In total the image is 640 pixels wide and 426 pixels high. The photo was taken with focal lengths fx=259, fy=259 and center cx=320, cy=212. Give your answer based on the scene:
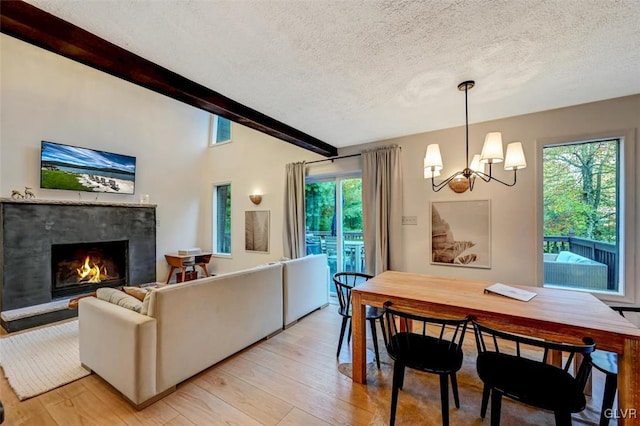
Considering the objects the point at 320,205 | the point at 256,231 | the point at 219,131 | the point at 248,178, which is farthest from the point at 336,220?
the point at 219,131

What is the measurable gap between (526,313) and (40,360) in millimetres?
4328

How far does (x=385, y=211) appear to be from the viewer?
3873mm

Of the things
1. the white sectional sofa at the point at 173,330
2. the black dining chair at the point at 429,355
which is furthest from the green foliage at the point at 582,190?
the white sectional sofa at the point at 173,330

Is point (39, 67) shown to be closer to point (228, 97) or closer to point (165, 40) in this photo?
point (228, 97)

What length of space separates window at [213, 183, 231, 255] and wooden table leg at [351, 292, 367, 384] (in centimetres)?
435

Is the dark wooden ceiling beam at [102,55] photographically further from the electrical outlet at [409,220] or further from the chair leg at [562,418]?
the chair leg at [562,418]

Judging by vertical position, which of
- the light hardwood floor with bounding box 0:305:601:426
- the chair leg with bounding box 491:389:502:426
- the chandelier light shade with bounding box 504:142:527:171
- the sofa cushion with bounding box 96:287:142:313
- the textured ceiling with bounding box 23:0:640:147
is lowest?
the light hardwood floor with bounding box 0:305:601:426

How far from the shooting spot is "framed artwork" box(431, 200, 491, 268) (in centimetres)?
337

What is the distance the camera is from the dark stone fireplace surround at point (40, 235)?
3.44 meters

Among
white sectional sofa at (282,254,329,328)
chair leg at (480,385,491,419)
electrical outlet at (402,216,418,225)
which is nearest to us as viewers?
chair leg at (480,385,491,419)

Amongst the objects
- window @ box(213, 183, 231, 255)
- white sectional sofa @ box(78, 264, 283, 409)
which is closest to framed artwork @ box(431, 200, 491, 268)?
white sectional sofa @ box(78, 264, 283, 409)

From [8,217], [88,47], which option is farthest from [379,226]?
[8,217]

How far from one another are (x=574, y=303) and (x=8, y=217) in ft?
20.6

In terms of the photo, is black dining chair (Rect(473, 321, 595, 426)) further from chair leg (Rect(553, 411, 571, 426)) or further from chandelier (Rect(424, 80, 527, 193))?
chandelier (Rect(424, 80, 527, 193))
